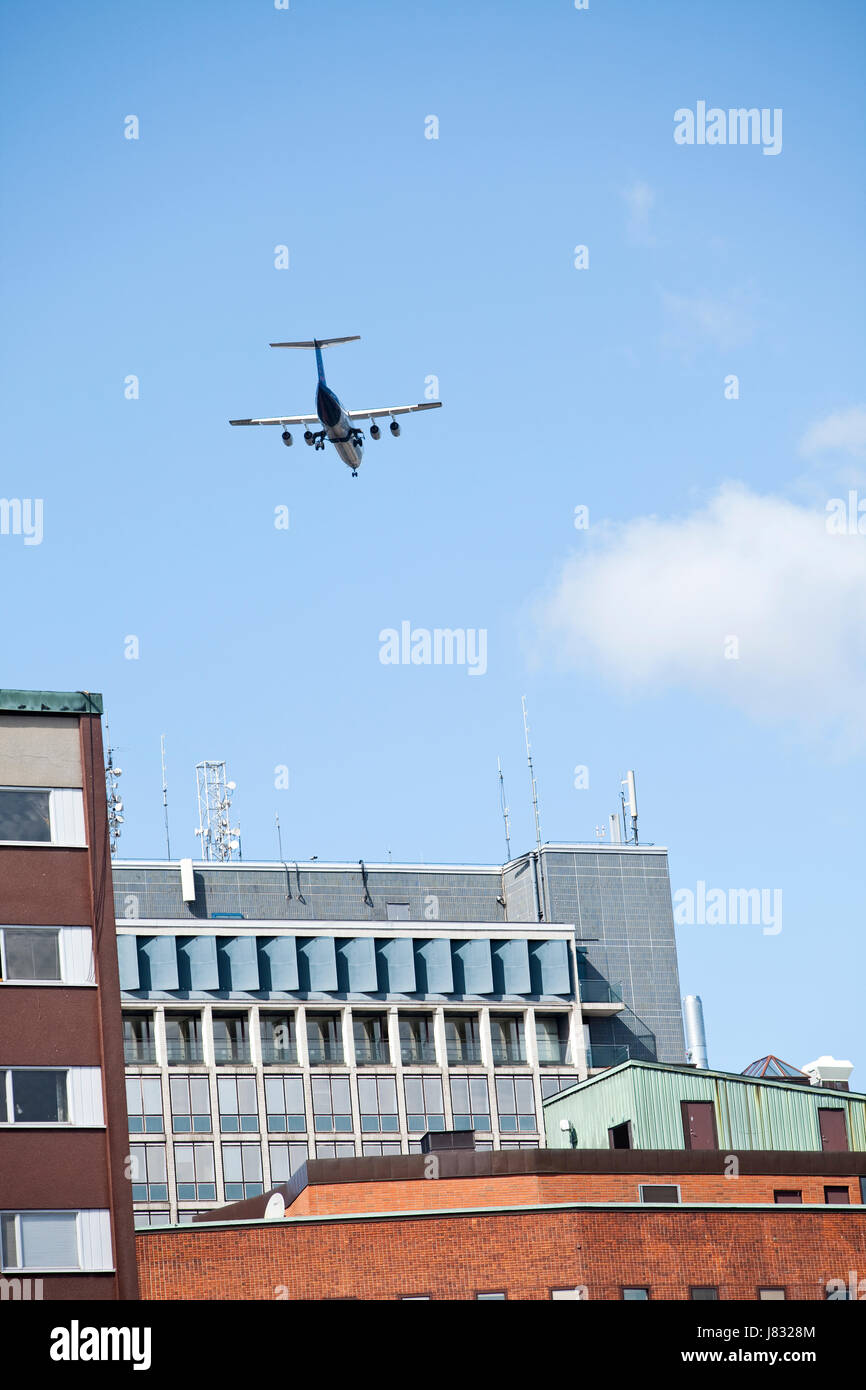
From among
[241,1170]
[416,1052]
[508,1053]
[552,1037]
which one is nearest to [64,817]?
[241,1170]

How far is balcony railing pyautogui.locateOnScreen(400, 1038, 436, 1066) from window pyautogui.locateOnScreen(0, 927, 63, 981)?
267 ft

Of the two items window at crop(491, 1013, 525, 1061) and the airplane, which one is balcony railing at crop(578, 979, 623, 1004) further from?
the airplane

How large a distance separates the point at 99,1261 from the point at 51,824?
941cm

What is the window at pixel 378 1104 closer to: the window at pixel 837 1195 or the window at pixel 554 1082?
the window at pixel 554 1082

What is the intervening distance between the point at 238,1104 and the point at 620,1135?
157 feet

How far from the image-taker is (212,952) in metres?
122

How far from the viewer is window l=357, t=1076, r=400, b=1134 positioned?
120m

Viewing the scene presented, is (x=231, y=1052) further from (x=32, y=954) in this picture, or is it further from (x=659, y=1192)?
(x=32, y=954)

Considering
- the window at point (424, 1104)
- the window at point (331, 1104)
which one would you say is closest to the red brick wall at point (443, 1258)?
the window at point (331, 1104)

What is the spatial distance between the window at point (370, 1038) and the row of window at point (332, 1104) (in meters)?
1.94

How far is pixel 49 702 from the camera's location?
1809 inches

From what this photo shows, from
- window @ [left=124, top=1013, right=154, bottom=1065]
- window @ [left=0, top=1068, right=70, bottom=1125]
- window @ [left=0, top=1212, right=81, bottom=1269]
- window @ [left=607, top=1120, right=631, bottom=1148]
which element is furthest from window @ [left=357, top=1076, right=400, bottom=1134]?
window @ [left=0, top=1212, right=81, bottom=1269]
